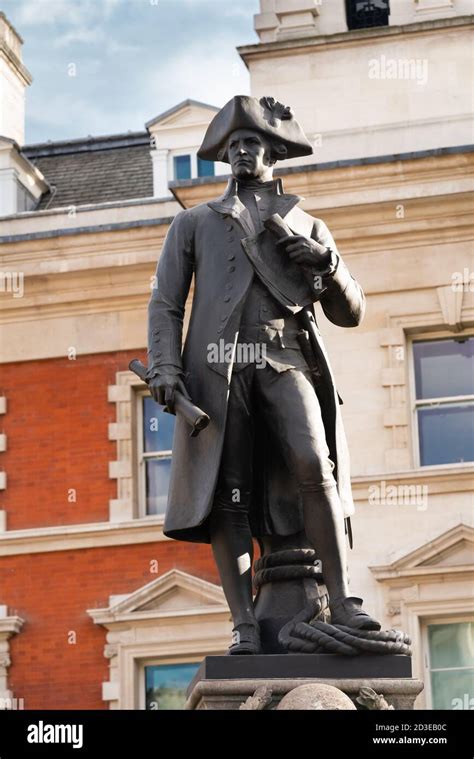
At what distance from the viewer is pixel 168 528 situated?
25.3 feet

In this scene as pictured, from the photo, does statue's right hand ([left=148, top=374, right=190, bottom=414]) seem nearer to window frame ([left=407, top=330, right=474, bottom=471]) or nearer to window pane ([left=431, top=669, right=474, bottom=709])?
window pane ([left=431, top=669, right=474, bottom=709])

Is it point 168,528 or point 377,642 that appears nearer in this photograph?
point 377,642

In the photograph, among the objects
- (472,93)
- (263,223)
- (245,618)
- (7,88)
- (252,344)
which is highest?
(7,88)

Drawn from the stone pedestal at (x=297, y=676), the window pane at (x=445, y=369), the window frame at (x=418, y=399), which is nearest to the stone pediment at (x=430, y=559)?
the window frame at (x=418, y=399)

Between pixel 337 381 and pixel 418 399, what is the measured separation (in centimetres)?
93

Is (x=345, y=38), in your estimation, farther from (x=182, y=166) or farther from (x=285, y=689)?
(x=285, y=689)

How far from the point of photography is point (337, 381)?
2052 centimetres

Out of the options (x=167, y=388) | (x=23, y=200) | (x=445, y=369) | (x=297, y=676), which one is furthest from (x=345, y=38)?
(x=297, y=676)

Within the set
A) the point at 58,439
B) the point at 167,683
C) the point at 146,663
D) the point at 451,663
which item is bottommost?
the point at 451,663

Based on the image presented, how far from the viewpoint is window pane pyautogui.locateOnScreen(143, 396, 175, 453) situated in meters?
21.5

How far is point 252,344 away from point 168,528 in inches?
33.7
